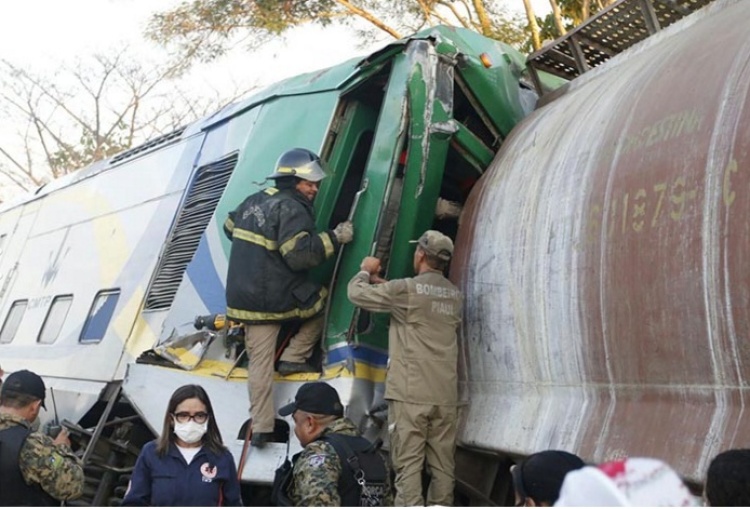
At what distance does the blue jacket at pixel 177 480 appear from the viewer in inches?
132

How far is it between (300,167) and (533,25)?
11.4m

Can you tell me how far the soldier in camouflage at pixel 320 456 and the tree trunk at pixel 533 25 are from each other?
39.7 feet

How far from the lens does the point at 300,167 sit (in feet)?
15.8

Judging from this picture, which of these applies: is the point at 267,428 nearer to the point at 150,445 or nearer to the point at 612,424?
the point at 150,445

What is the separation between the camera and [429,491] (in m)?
4.05

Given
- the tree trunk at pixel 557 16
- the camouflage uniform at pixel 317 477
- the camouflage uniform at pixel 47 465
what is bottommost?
the camouflage uniform at pixel 47 465

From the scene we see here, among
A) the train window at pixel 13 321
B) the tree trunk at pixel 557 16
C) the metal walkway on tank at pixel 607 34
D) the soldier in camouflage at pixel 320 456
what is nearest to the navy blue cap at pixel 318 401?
the soldier in camouflage at pixel 320 456

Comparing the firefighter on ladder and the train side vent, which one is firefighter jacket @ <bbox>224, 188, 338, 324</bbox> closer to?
the firefighter on ladder

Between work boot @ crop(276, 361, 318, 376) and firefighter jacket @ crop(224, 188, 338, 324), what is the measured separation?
245mm

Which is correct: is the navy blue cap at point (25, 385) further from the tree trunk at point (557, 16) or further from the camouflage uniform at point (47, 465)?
the tree trunk at point (557, 16)

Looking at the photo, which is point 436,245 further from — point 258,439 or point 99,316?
point 99,316

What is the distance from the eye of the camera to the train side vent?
599cm

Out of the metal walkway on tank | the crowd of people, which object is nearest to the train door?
the crowd of people

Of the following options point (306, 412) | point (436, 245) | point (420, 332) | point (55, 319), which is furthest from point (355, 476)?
point (55, 319)
